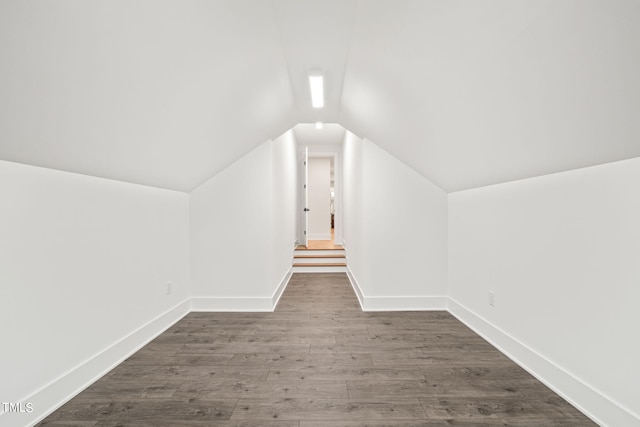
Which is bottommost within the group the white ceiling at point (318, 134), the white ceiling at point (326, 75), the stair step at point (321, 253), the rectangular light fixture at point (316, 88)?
the stair step at point (321, 253)

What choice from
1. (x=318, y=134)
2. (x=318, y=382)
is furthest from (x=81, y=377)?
(x=318, y=134)

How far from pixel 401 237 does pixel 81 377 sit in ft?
10.8

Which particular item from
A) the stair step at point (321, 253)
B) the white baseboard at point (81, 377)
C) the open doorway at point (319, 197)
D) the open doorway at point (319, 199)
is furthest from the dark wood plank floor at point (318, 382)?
the open doorway at point (319, 197)

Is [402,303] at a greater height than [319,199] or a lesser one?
lesser

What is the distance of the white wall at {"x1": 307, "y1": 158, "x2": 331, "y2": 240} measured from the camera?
807cm

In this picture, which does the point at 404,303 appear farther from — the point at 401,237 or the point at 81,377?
the point at 81,377

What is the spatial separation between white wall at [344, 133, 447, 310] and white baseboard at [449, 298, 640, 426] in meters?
0.87

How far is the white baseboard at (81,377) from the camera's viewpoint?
66.4 inches

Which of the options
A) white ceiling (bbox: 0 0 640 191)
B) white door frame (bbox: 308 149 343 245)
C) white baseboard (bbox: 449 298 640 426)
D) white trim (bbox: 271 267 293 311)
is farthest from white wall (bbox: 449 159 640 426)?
white door frame (bbox: 308 149 343 245)

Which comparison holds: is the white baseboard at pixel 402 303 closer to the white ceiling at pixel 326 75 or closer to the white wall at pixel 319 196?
the white ceiling at pixel 326 75

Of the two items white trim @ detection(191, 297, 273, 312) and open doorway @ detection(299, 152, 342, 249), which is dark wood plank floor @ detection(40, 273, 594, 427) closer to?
white trim @ detection(191, 297, 273, 312)

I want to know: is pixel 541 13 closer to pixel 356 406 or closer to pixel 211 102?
pixel 211 102

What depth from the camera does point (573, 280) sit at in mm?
1899

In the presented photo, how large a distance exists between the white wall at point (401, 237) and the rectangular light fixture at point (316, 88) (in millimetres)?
800
